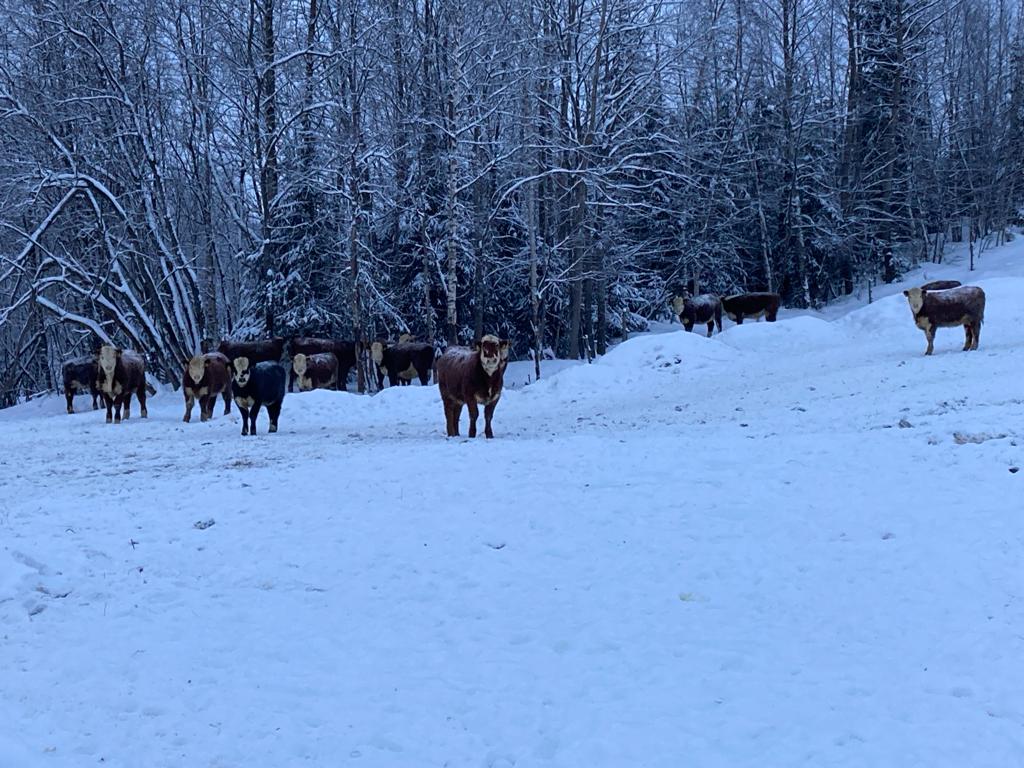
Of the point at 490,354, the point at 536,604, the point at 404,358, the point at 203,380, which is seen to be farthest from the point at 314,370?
the point at 536,604

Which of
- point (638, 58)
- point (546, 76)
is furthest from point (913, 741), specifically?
point (638, 58)

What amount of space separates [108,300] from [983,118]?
39214mm

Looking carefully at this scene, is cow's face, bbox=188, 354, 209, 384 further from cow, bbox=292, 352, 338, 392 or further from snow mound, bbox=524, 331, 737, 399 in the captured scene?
snow mound, bbox=524, 331, 737, 399

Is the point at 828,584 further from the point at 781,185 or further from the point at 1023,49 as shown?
the point at 1023,49

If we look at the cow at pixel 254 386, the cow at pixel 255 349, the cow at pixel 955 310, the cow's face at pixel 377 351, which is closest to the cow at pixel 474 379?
the cow at pixel 254 386

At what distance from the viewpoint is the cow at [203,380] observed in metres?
16.5

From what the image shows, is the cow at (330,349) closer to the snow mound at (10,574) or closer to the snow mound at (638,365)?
the snow mound at (638,365)

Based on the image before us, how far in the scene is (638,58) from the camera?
27859 mm

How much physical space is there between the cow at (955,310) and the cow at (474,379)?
9701 millimetres

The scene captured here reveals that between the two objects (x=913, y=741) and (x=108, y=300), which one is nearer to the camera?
(x=913, y=741)

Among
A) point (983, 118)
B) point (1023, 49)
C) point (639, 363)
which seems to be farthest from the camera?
point (1023, 49)

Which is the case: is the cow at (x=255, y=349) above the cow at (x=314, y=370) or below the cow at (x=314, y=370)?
above

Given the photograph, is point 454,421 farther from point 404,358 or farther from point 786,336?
point 786,336

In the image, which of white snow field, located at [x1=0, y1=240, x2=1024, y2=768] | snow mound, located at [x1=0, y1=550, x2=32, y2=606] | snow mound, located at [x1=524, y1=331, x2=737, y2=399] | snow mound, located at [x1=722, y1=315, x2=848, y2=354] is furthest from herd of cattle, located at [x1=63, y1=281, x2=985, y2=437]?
snow mound, located at [x1=0, y1=550, x2=32, y2=606]
